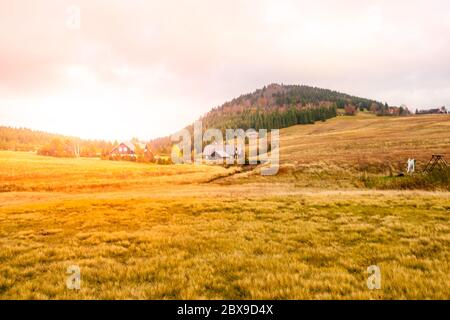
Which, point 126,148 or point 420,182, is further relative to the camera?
point 126,148

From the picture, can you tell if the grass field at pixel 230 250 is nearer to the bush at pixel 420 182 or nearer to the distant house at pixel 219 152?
the bush at pixel 420 182

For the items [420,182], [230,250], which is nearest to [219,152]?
[420,182]

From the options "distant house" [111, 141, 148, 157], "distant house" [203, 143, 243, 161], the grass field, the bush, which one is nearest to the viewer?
the grass field

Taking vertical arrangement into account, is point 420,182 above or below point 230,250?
below

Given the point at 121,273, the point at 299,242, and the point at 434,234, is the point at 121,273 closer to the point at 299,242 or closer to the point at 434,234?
the point at 299,242

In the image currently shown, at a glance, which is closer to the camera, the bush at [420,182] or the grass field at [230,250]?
the grass field at [230,250]

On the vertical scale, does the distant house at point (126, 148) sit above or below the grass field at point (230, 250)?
above

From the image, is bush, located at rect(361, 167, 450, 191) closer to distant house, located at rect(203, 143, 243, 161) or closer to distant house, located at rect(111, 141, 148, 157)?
distant house, located at rect(203, 143, 243, 161)

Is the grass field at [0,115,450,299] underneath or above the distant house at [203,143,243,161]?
underneath

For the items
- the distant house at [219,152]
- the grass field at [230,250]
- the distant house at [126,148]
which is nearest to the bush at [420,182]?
the grass field at [230,250]

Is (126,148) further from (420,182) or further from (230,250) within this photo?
(230,250)

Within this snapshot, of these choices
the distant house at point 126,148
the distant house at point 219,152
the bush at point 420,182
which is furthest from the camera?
the distant house at point 219,152

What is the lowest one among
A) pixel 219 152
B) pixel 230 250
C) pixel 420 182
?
pixel 420 182

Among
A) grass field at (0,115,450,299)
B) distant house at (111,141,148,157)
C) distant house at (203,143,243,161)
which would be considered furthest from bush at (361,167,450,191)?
distant house at (111,141,148,157)
